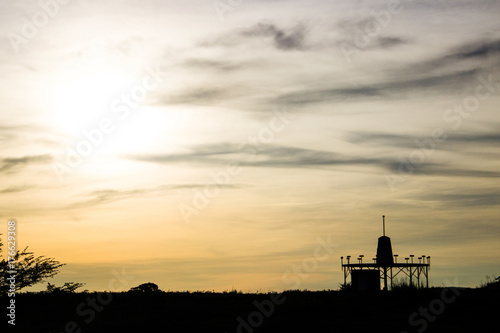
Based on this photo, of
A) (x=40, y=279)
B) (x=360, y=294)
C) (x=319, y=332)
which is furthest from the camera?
(x=40, y=279)

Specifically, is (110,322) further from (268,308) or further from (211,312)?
(268,308)

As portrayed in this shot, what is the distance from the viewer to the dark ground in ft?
70.9

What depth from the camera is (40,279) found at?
126 feet

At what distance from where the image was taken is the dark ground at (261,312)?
21625 millimetres

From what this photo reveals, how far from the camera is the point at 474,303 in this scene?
25359mm

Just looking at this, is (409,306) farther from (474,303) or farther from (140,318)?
(140,318)

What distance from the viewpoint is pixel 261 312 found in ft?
78.4

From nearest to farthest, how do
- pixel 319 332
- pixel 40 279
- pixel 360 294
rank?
pixel 319 332 < pixel 360 294 < pixel 40 279

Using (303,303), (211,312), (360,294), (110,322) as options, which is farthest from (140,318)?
(360,294)

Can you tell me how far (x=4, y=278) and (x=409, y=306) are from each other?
2416cm

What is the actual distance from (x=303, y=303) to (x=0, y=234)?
20914mm

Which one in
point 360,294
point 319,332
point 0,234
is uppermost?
point 0,234

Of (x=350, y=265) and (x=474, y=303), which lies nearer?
(x=474, y=303)

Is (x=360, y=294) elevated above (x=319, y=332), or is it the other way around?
(x=360, y=294)
